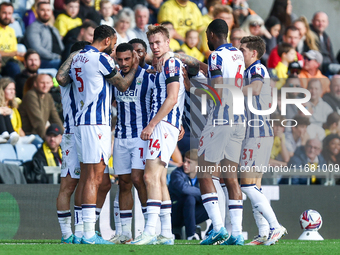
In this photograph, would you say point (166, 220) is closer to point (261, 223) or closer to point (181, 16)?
point (261, 223)

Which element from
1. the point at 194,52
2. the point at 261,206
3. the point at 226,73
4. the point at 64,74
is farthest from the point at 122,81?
the point at 194,52

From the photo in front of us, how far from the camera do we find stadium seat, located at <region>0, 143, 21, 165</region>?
8.58 m

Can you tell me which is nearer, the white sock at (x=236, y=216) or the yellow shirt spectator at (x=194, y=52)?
the white sock at (x=236, y=216)

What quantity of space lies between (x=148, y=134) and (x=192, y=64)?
111 centimetres

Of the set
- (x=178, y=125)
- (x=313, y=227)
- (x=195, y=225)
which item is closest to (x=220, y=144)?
(x=178, y=125)

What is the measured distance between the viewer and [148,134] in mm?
5758

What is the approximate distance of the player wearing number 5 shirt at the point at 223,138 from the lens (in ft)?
19.3

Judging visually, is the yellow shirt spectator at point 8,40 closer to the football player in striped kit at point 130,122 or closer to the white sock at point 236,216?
the football player in striped kit at point 130,122

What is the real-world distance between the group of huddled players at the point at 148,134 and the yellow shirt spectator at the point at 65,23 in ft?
15.8

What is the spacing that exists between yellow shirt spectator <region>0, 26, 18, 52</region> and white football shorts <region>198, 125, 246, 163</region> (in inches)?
224

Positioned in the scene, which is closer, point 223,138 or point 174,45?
point 223,138

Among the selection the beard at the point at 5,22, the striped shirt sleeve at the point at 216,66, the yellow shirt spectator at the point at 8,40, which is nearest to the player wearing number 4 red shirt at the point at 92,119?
the striped shirt sleeve at the point at 216,66

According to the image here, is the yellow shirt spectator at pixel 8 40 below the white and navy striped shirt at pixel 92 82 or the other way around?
the other way around

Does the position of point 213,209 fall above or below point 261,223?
above
